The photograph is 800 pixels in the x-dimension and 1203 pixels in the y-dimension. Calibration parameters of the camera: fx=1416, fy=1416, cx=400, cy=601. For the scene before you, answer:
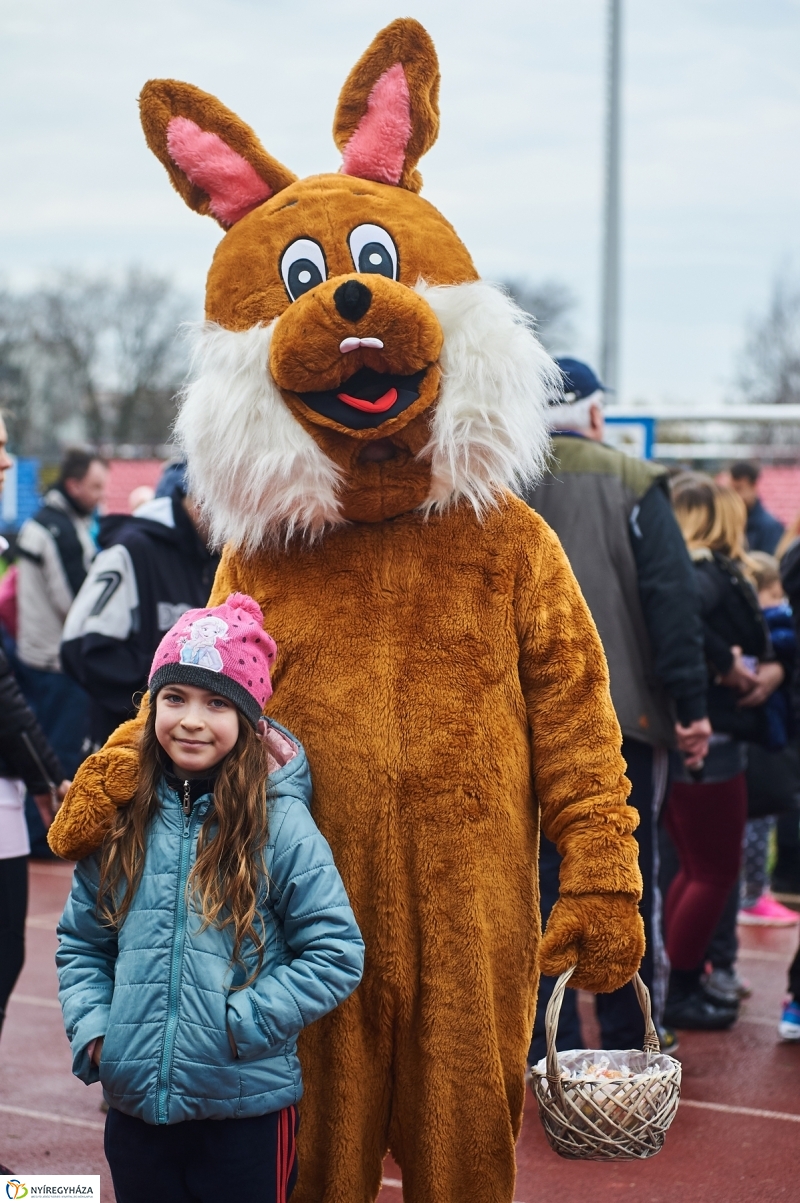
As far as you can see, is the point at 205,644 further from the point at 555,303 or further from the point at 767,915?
the point at 555,303

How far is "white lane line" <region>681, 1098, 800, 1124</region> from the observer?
4.41 m

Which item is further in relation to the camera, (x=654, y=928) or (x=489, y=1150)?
(x=654, y=928)

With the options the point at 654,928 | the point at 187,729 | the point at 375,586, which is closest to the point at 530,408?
the point at 375,586

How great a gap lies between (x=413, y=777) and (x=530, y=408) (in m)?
0.82

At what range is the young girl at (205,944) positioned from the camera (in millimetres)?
2533

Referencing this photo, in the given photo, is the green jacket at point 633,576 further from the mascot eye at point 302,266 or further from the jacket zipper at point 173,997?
the jacket zipper at point 173,997

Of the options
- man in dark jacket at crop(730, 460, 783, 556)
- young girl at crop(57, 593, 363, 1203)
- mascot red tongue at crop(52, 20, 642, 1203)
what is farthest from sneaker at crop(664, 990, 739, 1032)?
man in dark jacket at crop(730, 460, 783, 556)

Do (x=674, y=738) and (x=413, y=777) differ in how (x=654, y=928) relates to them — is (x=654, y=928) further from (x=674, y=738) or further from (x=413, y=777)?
(x=413, y=777)

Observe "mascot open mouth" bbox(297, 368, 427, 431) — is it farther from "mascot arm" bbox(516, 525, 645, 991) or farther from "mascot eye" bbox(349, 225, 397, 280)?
"mascot arm" bbox(516, 525, 645, 991)

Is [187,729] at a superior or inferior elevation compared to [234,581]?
inferior

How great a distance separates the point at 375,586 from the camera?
2.96m

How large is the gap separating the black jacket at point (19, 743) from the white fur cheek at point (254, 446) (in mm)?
1062

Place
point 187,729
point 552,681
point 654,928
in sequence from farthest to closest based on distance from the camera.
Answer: point 654,928 → point 552,681 → point 187,729

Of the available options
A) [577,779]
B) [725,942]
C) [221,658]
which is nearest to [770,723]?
[725,942]
